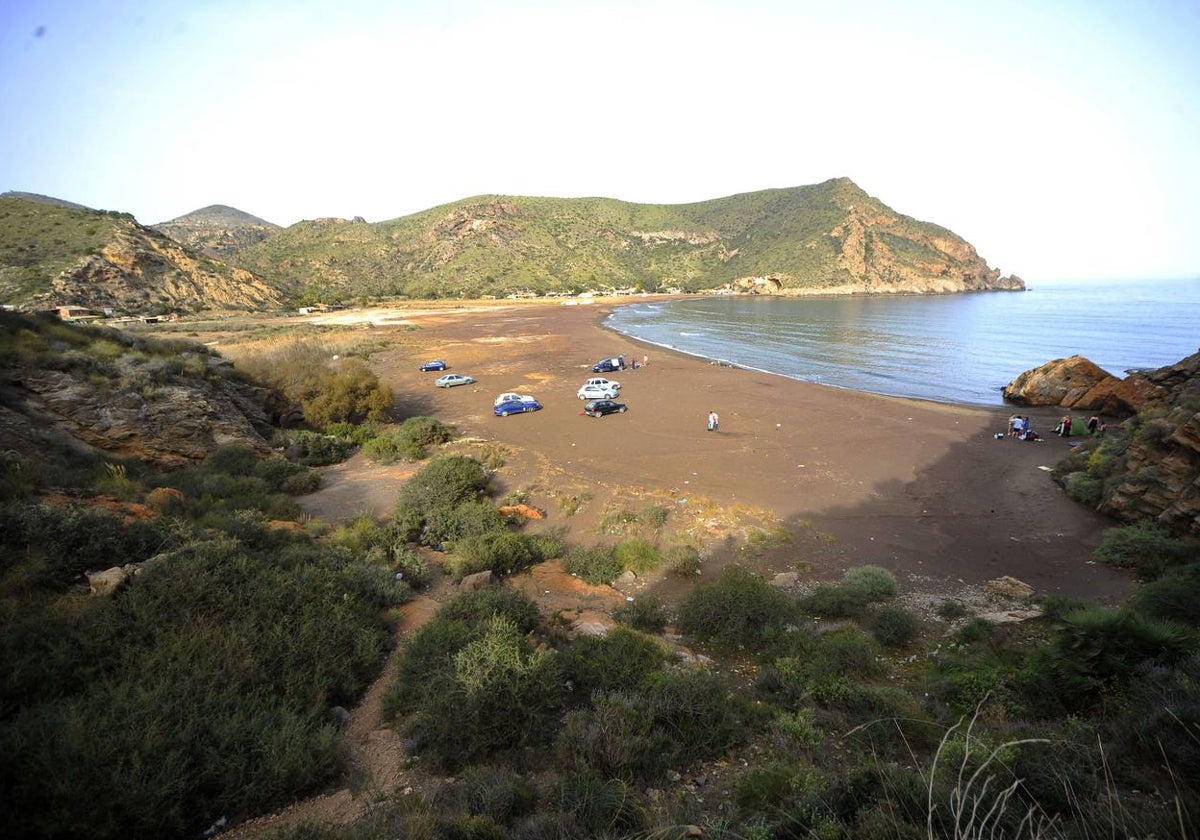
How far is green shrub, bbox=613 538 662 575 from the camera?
12.9 metres

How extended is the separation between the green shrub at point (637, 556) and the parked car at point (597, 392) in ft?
58.8

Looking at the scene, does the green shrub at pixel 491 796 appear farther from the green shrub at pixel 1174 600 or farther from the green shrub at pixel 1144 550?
the green shrub at pixel 1144 550

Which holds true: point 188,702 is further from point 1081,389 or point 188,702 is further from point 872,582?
point 1081,389

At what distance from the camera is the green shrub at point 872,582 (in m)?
11.2

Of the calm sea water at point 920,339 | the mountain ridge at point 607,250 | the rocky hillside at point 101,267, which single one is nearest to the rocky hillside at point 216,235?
the mountain ridge at point 607,250

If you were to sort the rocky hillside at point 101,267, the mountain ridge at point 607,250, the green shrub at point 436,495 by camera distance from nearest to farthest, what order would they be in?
the green shrub at point 436,495
the rocky hillside at point 101,267
the mountain ridge at point 607,250

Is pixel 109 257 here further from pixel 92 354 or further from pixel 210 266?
pixel 92 354

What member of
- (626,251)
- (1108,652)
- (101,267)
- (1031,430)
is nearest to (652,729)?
(1108,652)

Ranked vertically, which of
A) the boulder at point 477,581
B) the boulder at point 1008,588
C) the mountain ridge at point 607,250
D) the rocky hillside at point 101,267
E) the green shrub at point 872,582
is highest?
the mountain ridge at point 607,250

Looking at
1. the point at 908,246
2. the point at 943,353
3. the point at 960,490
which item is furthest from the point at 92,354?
the point at 908,246

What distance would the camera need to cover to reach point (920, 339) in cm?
6041

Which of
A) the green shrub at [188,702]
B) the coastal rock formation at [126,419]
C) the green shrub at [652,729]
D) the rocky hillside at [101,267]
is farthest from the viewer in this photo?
the rocky hillside at [101,267]

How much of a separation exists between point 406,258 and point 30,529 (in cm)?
16012

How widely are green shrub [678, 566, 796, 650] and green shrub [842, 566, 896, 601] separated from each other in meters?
1.94
